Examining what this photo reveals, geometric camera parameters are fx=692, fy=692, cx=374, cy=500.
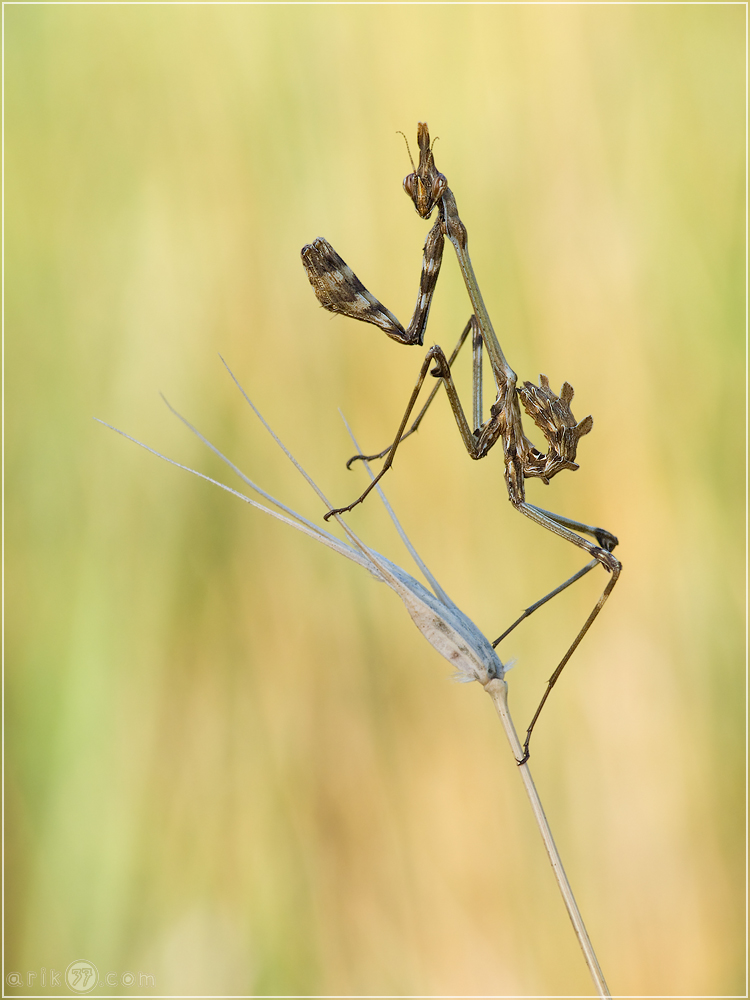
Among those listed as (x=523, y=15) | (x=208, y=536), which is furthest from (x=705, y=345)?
(x=208, y=536)

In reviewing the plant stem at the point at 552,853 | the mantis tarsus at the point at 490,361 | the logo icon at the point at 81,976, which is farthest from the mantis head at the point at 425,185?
the logo icon at the point at 81,976

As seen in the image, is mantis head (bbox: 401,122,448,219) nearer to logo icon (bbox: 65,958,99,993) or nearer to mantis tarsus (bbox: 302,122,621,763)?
mantis tarsus (bbox: 302,122,621,763)

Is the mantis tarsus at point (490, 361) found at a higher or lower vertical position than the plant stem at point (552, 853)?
higher

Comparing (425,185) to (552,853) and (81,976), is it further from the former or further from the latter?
(81,976)

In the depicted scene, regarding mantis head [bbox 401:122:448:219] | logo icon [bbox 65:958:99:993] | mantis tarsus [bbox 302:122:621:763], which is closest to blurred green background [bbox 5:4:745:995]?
logo icon [bbox 65:958:99:993]

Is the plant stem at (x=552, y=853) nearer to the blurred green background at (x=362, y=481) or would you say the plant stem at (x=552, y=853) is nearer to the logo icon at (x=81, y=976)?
the blurred green background at (x=362, y=481)

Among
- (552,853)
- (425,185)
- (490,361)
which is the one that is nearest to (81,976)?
(552,853)
